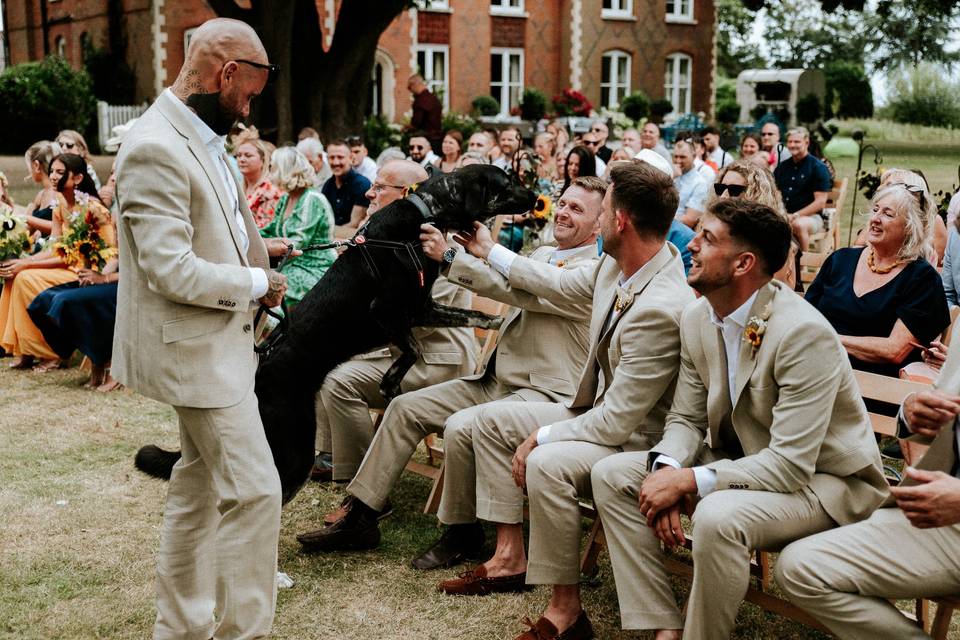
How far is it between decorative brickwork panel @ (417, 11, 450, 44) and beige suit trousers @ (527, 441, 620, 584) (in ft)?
105

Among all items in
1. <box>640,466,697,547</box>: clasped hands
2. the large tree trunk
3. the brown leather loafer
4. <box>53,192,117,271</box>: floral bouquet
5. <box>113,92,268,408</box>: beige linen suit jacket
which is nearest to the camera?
<box>113,92,268,408</box>: beige linen suit jacket

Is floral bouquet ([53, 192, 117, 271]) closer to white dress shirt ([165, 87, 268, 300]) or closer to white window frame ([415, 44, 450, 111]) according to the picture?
white dress shirt ([165, 87, 268, 300])

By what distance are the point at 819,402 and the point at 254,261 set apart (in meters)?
1.99

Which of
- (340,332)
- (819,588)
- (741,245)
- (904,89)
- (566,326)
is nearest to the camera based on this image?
(819,588)

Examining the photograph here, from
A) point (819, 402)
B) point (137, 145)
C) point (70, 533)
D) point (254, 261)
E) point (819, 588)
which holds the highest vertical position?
point (137, 145)

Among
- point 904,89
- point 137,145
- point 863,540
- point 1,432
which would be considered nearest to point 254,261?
point 137,145

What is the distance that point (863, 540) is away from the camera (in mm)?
3029

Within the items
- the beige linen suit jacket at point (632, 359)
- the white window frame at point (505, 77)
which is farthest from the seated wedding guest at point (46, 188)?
the white window frame at point (505, 77)

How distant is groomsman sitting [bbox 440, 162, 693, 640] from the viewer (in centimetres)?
375

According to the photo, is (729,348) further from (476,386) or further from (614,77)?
(614,77)

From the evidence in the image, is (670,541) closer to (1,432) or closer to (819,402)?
(819,402)

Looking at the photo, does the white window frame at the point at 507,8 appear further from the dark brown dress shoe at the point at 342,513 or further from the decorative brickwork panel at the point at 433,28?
the dark brown dress shoe at the point at 342,513

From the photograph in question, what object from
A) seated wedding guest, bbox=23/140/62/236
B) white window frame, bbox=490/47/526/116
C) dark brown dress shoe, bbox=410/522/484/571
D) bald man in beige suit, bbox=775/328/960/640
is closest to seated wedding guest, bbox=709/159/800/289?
dark brown dress shoe, bbox=410/522/484/571

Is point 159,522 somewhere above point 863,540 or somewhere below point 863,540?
below
